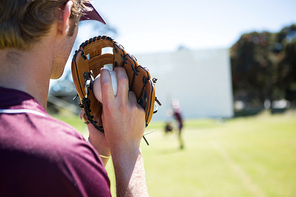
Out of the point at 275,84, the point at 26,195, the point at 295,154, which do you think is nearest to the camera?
the point at 26,195

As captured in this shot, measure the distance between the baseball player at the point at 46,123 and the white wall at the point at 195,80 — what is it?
101ft

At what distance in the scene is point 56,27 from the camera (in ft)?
2.97

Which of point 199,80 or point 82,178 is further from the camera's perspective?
point 199,80

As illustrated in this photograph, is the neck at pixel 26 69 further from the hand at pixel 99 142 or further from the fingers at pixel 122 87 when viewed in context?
the hand at pixel 99 142

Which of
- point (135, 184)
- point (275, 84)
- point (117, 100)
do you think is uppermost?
point (117, 100)

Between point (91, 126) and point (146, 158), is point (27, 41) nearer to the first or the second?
point (91, 126)

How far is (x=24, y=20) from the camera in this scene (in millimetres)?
817

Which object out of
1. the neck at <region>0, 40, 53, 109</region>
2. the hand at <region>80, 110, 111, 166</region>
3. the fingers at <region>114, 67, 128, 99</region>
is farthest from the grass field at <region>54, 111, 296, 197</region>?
the neck at <region>0, 40, 53, 109</region>

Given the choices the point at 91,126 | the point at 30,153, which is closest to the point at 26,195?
the point at 30,153

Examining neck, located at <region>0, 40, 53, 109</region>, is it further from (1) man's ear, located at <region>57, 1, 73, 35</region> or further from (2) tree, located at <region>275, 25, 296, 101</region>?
(2) tree, located at <region>275, 25, 296, 101</region>

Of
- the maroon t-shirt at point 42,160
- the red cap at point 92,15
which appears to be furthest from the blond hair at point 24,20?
the red cap at point 92,15

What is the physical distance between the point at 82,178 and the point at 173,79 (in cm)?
3254

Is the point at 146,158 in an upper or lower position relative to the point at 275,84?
upper

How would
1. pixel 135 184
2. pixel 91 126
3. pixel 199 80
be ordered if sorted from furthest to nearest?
pixel 199 80 < pixel 91 126 < pixel 135 184
